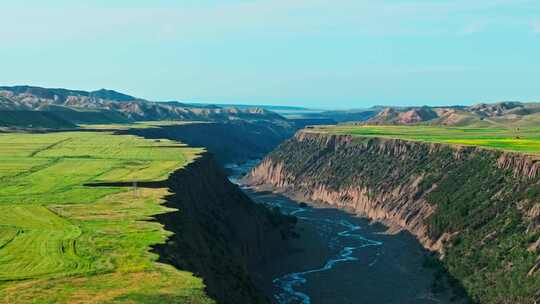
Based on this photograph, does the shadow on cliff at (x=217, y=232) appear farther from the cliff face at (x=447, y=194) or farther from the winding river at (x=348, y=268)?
the cliff face at (x=447, y=194)

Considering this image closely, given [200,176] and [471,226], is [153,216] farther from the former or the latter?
[471,226]

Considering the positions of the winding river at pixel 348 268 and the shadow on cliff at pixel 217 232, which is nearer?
the shadow on cliff at pixel 217 232

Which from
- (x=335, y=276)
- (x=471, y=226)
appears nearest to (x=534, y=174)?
(x=471, y=226)

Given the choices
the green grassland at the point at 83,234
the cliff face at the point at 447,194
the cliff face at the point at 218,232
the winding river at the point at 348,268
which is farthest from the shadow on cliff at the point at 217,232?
the cliff face at the point at 447,194

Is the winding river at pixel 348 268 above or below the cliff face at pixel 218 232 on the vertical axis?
below

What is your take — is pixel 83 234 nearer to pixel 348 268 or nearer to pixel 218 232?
pixel 218 232

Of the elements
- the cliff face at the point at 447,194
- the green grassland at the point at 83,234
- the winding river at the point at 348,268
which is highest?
the green grassland at the point at 83,234
